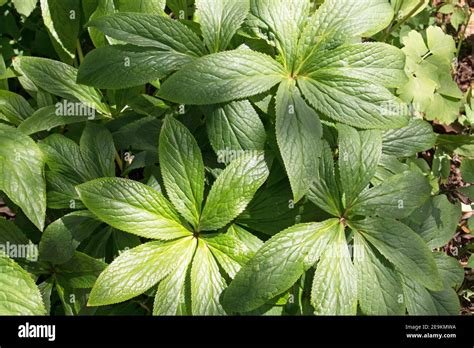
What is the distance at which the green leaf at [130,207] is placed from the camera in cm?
157

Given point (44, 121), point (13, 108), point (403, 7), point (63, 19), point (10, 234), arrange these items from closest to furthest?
point (10, 234) < point (44, 121) < point (13, 108) < point (63, 19) < point (403, 7)

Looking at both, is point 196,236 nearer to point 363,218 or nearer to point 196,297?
point 196,297

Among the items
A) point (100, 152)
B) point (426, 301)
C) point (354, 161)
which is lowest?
point (426, 301)

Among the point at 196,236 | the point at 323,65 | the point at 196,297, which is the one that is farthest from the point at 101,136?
the point at 323,65

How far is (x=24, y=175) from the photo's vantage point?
1679mm

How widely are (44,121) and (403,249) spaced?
51.4 inches

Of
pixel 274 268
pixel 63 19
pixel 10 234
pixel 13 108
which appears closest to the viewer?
pixel 274 268

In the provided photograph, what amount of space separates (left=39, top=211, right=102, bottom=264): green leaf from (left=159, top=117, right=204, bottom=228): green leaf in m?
0.31

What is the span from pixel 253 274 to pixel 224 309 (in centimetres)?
14

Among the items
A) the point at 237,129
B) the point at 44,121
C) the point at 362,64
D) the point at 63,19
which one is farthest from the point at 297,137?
the point at 63,19

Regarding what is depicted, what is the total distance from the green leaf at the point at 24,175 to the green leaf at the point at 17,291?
153 millimetres

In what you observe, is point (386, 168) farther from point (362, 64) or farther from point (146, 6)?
point (146, 6)

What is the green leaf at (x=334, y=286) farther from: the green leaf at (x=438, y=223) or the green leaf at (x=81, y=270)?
the green leaf at (x=81, y=270)

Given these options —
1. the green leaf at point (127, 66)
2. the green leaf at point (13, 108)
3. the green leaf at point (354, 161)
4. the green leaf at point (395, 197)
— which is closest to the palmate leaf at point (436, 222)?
the green leaf at point (395, 197)
